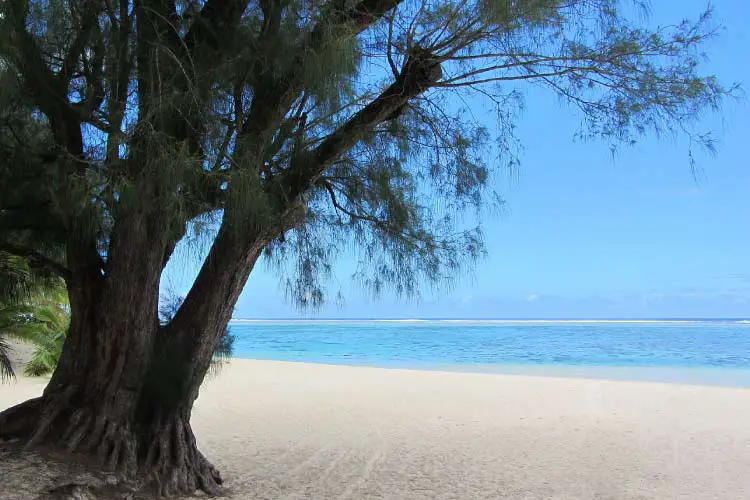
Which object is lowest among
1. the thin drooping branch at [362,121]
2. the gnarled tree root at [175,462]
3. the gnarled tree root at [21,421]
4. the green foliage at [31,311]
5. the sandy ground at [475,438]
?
the sandy ground at [475,438]

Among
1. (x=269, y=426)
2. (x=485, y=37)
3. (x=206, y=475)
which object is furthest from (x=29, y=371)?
(x=485, y=37)

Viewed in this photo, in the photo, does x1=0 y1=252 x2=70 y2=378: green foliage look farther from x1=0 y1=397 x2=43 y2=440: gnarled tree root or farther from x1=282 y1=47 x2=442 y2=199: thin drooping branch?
x1=282 y1=47 x2=442 y2=199: thin drooping branch

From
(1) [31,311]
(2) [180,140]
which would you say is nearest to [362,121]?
(2) [180,140]

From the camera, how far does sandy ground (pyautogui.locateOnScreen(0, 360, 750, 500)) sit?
572cm

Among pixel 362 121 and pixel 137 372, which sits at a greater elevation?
pixel 362 121

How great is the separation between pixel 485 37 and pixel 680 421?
22.8 ft

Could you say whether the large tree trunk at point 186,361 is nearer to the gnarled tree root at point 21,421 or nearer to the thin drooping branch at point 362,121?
the thin drooping branch at point 362,121

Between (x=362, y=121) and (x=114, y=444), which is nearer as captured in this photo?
(x=114, y=444)

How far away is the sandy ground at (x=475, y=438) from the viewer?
5.72m

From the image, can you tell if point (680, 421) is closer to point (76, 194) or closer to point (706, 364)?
point (76, 194)

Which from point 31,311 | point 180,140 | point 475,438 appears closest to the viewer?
point 180,140

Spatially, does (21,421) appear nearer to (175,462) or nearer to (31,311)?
(175,462)

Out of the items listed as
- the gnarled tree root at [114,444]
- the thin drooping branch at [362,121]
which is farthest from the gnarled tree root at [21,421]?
the thin drooping branch at [362,121]

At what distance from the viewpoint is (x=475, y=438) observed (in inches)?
318
